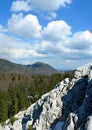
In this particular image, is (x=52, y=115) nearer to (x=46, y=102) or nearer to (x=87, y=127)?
(x=46, y=102)

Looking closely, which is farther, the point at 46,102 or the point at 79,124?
the point at 46,102

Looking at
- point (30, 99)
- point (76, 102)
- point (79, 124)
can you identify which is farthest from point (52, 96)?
point (30, 99)

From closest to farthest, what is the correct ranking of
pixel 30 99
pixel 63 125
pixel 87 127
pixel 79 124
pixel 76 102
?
pixel 87 127
pixel 79 124
pixel 63 125
pixel 76 102
pixel 30 99

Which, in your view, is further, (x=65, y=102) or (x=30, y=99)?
(x=30, y=99)

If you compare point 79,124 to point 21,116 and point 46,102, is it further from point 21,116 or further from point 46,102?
point 21,116

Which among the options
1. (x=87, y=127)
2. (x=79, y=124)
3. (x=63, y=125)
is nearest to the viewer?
(x=87, y=127)

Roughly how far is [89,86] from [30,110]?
73.8 ft

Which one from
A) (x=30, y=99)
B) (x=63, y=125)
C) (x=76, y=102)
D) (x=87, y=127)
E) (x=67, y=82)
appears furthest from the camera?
(x=30, y=99)

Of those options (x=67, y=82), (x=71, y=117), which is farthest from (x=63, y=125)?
(x=67, y=82)

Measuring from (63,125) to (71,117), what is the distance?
4500mm

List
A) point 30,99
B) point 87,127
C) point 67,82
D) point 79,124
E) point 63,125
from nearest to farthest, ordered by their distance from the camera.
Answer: point 87,127, point 79,124, point 63,125, point 67,82, point 30,99

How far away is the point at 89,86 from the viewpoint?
71625 mm

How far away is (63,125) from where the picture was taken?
2692 inches

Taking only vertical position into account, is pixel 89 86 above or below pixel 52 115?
above
